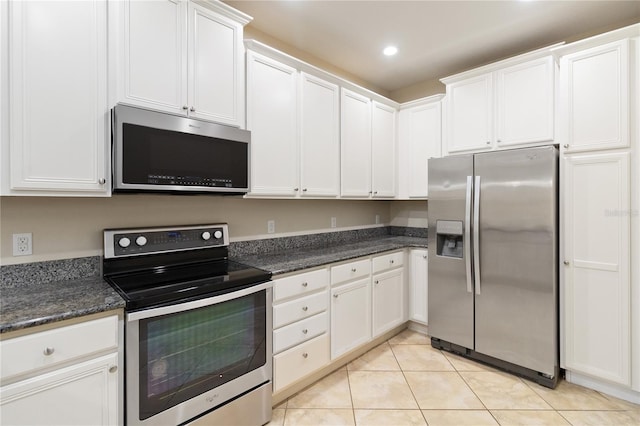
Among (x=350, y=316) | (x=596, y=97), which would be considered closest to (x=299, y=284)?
(x=350, y=316)

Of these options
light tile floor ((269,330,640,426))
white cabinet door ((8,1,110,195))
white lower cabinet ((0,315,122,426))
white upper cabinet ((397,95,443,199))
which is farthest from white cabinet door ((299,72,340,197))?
white lower cabinet ((0,315,122,426))

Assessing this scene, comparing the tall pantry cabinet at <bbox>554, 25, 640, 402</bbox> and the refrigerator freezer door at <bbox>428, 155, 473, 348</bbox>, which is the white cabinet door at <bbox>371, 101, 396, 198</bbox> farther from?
the tall pantry cabinet at <bbox>554, 25, 640, 402</bbox>

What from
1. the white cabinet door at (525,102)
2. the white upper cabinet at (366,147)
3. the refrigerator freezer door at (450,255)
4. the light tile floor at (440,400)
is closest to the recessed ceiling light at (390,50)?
the white upper cabinet at (366,147)

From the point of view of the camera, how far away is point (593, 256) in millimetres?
2287

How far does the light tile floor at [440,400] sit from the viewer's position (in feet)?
6.65

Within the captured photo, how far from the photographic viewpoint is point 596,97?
7.41 ft

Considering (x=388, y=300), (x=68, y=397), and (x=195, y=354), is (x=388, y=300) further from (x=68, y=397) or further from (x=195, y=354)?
(x=68, y=397)

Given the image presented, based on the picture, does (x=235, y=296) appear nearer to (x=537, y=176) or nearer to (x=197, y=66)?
(x=197, y=66)

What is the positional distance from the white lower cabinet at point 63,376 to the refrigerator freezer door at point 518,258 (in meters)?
2.62

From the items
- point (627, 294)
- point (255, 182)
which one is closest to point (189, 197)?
point (255, 182)

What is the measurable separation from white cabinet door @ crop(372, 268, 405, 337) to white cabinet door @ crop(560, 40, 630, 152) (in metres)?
1.77

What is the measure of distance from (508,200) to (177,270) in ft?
8.21

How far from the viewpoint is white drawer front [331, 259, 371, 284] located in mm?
2500

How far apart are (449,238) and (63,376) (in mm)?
2801
